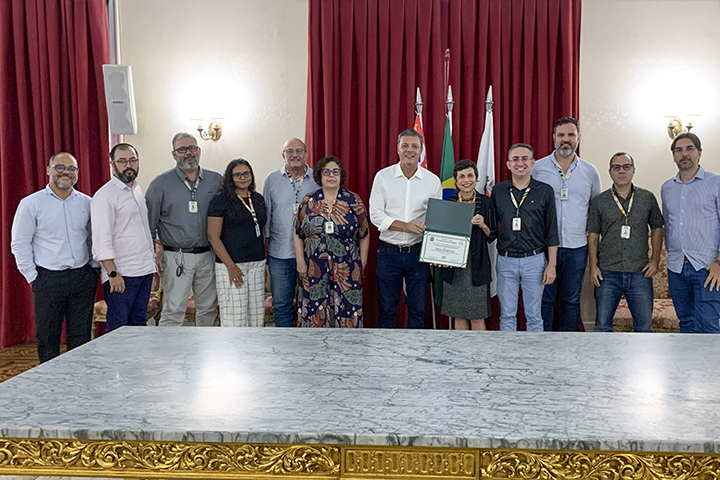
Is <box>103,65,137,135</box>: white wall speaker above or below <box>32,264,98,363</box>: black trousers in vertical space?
above

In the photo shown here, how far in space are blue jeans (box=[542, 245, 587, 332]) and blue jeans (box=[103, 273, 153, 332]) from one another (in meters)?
2.75

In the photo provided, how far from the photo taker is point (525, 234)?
3418 millimetres

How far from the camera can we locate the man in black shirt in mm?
3410

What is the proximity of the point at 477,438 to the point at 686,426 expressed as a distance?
1.59ft

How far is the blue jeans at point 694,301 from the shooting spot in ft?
10.6

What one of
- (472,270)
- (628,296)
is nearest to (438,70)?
(472,270)

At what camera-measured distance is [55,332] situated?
3309 millimetres

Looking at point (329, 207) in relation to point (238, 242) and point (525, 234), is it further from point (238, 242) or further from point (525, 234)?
point (525, 234)

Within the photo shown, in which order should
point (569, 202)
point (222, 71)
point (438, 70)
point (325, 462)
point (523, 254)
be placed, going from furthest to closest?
1. point (222, 71)
2. point (438, 70)
3. point (569, 202)
4. point (523, 254)
5. point (325, 462)

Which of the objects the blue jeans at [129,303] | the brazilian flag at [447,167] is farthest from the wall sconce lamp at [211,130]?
the brazilian flag at [447,167]

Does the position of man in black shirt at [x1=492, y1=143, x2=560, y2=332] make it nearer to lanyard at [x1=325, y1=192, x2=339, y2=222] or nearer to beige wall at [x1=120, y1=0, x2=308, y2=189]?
lanyard at [x1=325, y1=192, x2=339, y2=222]

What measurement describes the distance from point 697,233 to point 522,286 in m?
1.10

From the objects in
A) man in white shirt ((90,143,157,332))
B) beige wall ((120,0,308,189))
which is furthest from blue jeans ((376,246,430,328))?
beige wall ((120,0,308,189))

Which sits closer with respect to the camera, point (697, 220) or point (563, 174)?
point (697, 220)
